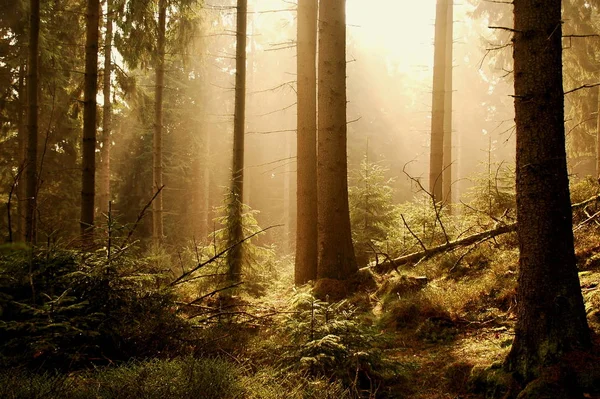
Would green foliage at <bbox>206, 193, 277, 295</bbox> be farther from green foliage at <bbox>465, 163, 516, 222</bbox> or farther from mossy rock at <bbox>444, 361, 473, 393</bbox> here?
mossy rock at <bbox>444, 361, 473, 393</bbox>

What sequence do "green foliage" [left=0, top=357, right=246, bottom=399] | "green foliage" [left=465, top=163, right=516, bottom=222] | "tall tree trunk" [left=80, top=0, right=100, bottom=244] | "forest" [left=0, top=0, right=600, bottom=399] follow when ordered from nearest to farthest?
"green foliage" [left=0, top=357, right=246, bottom=399] → "forest" [left=0, top=0, right=600, bottom=399] → "tall tree trunk" [left=80, top=0, right=100, bottom=244] → "green foliage" [left=465, top=163, right=516, bottom=222]

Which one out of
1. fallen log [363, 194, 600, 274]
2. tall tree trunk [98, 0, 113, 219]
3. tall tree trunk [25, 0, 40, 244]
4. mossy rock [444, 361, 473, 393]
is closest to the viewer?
mossy rock [444, 361, 473, 393]

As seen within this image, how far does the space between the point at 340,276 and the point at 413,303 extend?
2121 millimetres

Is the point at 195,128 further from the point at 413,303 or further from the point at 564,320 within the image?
the point at 564,320

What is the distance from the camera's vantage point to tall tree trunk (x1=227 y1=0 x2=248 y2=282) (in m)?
9.48

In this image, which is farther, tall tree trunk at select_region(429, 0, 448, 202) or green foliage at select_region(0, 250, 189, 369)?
tall tree trunk at select_region(429, 0, 448, 202)

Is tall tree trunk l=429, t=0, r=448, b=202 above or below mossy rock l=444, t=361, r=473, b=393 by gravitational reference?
above

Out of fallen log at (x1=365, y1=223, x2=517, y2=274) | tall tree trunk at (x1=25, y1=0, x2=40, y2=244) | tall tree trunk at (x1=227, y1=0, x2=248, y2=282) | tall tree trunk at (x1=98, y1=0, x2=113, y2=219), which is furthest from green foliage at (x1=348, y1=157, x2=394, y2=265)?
tall tree trunk at (x1=98, y1=0, x2=113, y2=219)

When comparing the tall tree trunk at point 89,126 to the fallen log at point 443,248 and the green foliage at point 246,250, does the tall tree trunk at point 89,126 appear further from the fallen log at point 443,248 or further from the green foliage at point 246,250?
the fallen log at point 443,248

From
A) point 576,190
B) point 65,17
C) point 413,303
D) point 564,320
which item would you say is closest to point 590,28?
point 576,190

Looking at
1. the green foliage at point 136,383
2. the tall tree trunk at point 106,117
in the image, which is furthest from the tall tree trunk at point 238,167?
the green foliage at point 136,383

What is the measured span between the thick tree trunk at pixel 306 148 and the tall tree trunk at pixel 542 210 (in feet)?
20.2

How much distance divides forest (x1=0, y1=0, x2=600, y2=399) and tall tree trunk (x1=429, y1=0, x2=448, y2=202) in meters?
0.10

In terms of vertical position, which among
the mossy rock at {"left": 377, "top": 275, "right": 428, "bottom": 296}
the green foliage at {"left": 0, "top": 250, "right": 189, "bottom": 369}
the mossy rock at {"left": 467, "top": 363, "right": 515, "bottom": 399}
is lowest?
the mossy rock at {"left": 467, "top": 363, "right": 515, "bottom": 399}
